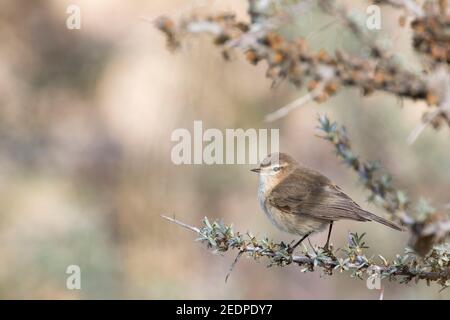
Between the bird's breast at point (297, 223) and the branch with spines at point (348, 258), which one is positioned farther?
the bird's breast at point (297, 223)

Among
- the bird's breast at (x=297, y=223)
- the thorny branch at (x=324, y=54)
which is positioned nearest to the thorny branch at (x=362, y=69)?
the thorny branch at (x=324, y=54)

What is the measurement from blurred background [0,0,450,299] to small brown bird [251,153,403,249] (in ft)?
4.05

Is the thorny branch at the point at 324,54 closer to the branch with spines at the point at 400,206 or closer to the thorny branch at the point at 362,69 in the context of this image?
the thorny branch at the point at 362,69

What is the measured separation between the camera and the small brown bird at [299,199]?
175 inches

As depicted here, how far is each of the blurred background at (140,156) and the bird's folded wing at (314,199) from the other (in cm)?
137

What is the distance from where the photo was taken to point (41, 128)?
9766 millimetres

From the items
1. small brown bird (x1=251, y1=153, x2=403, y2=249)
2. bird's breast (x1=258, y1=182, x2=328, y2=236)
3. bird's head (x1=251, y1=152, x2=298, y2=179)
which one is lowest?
bird's breast (x1=258, y1=182, x2=328, y2=236)

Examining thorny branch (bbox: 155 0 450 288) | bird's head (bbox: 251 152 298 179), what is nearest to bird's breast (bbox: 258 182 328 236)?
bird's head (bbox: 251 152 298 179)

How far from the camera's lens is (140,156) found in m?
8.42

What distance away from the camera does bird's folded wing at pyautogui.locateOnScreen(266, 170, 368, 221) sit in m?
4.35

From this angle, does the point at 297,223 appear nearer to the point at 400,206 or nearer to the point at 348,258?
the point at 348,258

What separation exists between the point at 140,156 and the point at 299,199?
4008mm

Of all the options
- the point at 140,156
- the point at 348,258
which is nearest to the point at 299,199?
the point at 348,258

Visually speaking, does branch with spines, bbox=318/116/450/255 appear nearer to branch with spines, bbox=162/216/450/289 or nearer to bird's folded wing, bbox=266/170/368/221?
branch with spines, bbox=162/216/450/289
